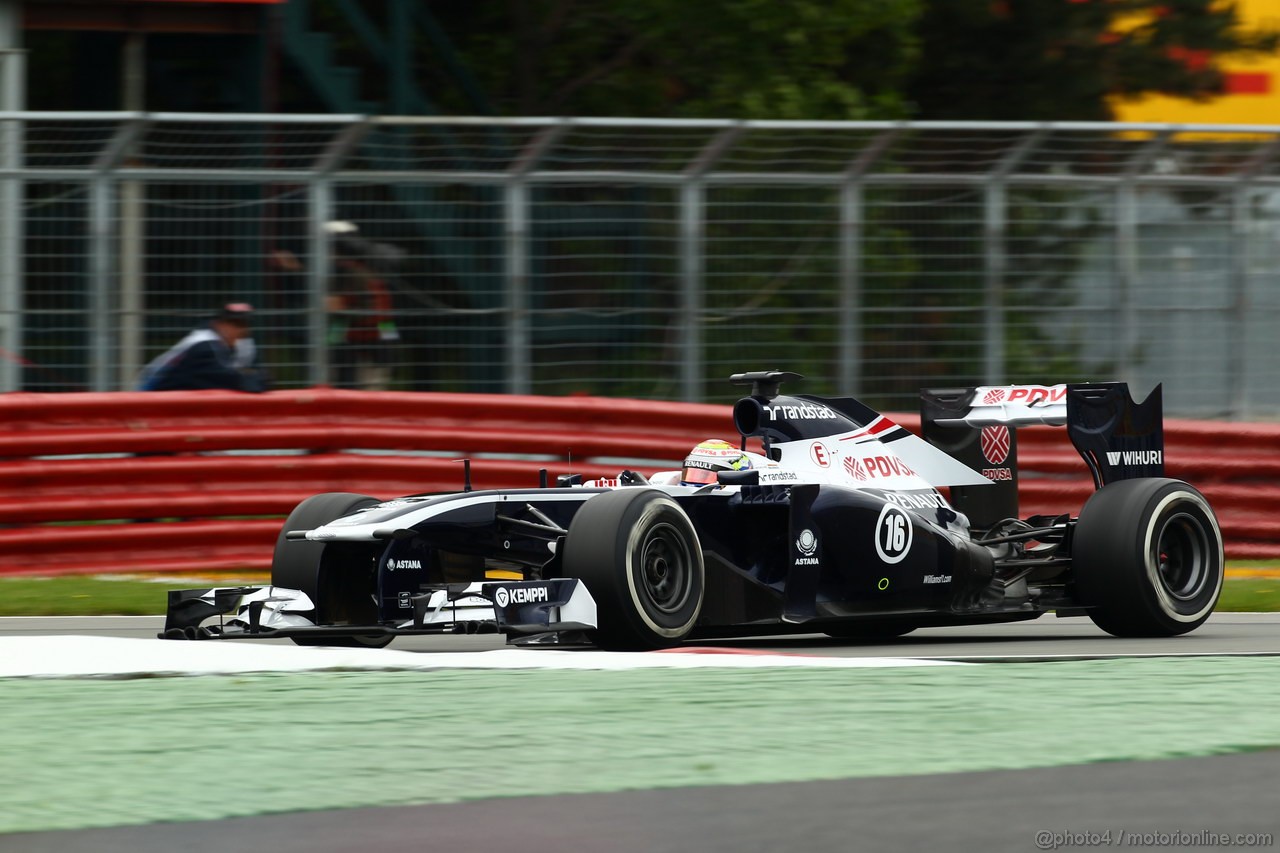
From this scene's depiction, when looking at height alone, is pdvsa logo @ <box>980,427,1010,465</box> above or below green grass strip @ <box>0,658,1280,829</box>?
above

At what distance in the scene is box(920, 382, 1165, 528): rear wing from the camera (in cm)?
949

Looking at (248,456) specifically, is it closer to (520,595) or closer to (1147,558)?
(520,595)

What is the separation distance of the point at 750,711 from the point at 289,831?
6.32 ft

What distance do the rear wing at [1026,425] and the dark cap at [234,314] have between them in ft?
15.4

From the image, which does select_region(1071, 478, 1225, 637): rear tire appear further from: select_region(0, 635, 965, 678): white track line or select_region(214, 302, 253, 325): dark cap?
select_region(214, 302, 253, 325): dark cap

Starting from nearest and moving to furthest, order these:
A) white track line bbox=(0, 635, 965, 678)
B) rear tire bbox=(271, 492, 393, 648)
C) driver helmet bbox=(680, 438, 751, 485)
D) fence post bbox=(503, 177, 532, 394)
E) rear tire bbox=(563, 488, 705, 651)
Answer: white track line bbox=(0, 635, 965, 678) < rear tire bbox=(563, 488, 705, 651) < rear tire bbox=(271, 492, 393, 648) < driver helmet bbox=(680, 438, 751, 485) < fence post bbox=(503, 177, 532, 394)

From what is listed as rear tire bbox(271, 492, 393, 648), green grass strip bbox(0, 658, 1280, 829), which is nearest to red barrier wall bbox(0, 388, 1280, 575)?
rear tire bbox(271, 492, 393, 648)

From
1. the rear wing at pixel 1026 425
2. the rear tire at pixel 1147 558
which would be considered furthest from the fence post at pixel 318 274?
the rear tire at pixel 1147 558

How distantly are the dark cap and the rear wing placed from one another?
4.70 meters

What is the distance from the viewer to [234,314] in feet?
41.0

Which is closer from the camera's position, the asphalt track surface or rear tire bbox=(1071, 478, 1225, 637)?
the asphalt track surface

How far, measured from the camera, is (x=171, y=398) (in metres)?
12.4

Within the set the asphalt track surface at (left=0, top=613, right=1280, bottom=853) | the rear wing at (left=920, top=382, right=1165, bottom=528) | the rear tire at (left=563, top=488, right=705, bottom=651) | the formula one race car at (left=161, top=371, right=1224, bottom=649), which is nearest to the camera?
the asphalt track surface at (left=0, top=613, right=1280, bottom=853)

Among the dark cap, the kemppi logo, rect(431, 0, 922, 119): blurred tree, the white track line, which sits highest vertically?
rect(431, 0, 922, 119): blurred tree
